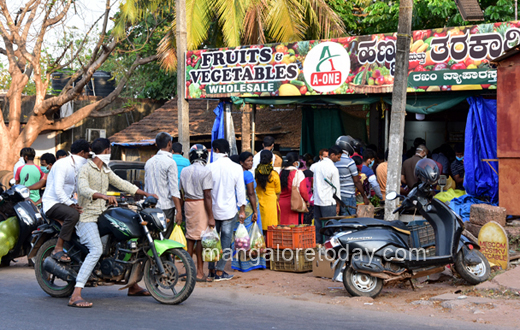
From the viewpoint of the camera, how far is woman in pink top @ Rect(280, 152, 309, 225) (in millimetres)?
9344

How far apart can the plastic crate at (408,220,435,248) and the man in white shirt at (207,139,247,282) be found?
2437 millimetres

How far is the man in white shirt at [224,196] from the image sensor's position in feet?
26.1

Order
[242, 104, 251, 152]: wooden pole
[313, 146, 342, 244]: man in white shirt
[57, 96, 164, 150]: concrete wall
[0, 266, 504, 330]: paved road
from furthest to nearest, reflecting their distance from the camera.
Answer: [57, 96, 164, 150]: concrete wall → [242, 104, 251, 152]: wooden pole → [313, 146, 342, 244]: man in white shirt → [0, 266, 504, 330]: paved road

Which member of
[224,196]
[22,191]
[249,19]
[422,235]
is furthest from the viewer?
[249,19]

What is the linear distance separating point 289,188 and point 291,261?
4.41ft

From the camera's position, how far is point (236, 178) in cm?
804

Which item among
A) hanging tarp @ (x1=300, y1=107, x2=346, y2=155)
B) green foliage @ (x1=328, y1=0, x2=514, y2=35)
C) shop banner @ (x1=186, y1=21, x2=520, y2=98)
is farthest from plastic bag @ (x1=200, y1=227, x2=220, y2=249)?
green foliage @ (x1=328, y1=0, x2=514, y2=35)

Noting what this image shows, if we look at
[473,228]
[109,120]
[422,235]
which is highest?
[109,120]

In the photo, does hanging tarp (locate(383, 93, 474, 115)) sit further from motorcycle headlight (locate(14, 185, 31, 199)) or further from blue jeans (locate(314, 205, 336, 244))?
motorcycle headlight (locate(14, 185, 31, 199))

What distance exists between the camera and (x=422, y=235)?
687cm

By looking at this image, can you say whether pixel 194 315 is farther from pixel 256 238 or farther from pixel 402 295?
pixel 256 238

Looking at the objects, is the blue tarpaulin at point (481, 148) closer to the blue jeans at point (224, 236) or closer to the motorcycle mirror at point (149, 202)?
the blue jeans at point (224, 236)

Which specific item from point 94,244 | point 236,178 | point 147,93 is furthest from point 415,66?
point 147,93

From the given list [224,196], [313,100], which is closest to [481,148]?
[313,100]
